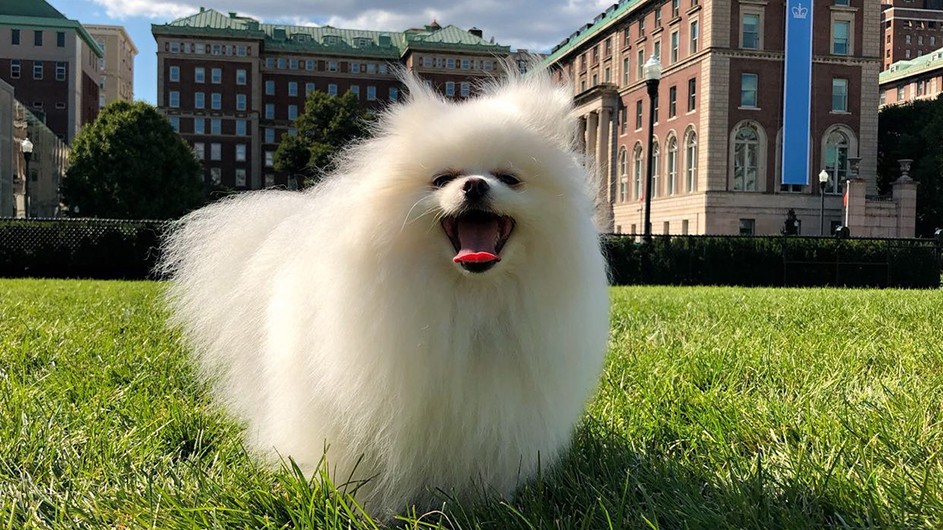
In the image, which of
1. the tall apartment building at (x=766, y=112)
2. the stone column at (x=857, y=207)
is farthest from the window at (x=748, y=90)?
the stone column at (x=857, y=207)

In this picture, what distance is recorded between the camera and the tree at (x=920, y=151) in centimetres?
4853

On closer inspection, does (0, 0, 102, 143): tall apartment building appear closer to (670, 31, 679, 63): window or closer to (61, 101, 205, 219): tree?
(61, 101, 205, 219): tree

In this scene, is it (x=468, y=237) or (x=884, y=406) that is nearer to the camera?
(x=468, y=237)

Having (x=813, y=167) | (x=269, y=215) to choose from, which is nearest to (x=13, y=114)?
(x=813, y=167)

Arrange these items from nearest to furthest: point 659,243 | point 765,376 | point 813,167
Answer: point 765,376 → point 659,243 → point 813,167

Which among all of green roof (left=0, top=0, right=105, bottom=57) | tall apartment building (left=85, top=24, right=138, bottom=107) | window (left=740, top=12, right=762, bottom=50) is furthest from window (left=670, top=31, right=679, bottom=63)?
tall apartment building (left=85, top=24, right=138, bottom=107)

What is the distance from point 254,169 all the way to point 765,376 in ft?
297

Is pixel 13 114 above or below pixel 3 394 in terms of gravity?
→ above

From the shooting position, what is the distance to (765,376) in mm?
4578

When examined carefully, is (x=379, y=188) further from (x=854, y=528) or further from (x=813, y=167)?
(x=813, y=167)

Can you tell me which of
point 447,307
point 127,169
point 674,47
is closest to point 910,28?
point 674,47

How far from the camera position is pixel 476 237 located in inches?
86.7

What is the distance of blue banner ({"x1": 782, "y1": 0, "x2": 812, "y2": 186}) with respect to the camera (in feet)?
148

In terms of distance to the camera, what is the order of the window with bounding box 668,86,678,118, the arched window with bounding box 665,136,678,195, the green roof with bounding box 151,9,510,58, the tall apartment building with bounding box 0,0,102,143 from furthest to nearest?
the green roof with bounding box 151,9,510,58 → the tall apartment building with bounding box 0,0,102,143 → the window with bounding box 668,86,678,118 → the arched window with bounding box 665,136,678,195
